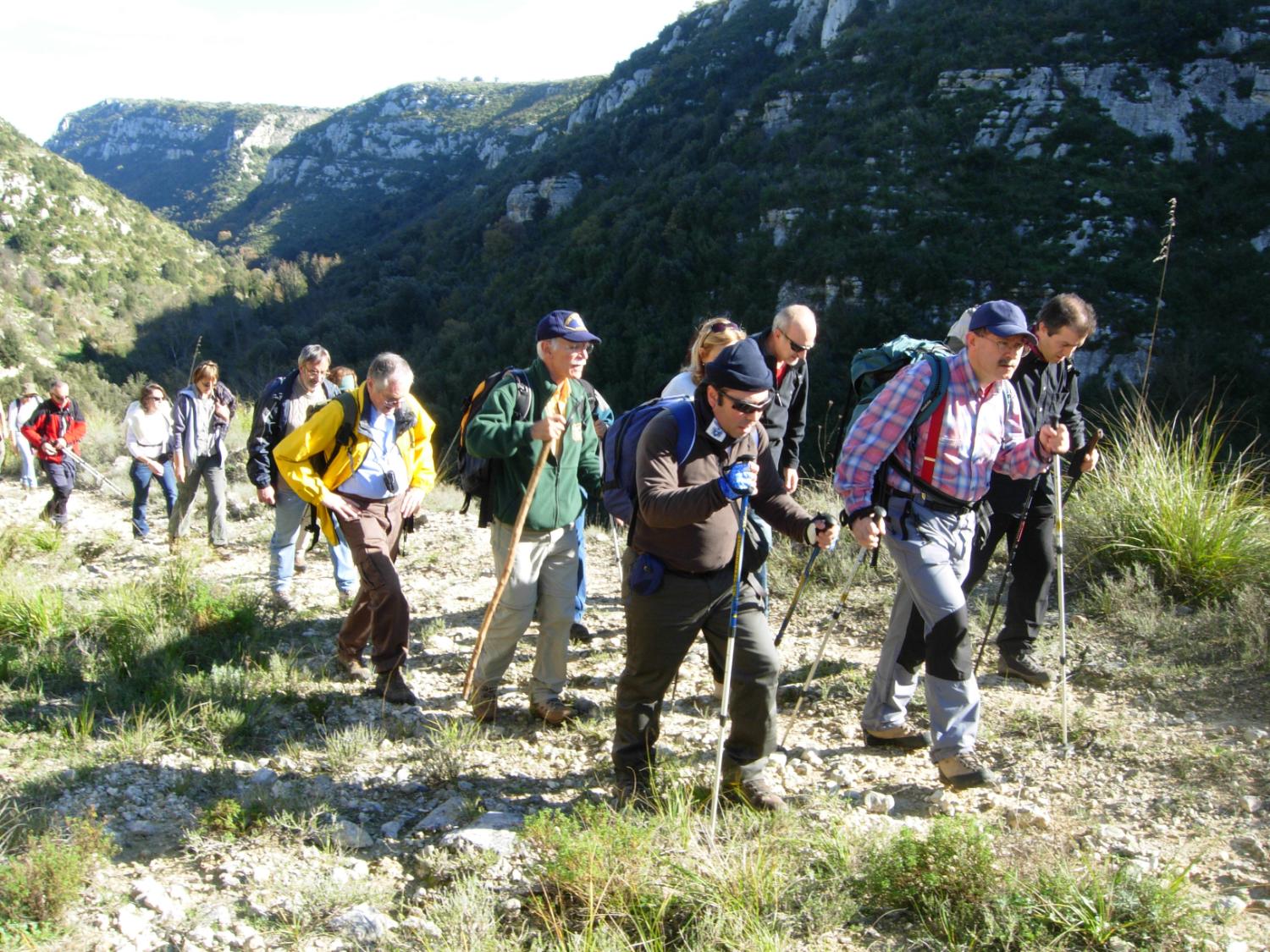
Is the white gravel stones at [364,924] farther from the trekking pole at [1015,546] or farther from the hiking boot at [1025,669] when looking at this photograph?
the hiking boot at [1025,669]

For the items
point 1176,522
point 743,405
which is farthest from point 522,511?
point 1176,522

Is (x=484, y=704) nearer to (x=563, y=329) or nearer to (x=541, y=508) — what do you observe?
(x=541, y=508)

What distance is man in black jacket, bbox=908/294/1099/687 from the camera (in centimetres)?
405

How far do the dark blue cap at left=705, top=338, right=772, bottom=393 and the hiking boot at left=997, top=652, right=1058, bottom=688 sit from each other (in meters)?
2.66

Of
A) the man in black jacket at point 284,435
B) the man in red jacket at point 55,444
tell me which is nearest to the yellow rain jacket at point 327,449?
the man in black jacket at point 284,435

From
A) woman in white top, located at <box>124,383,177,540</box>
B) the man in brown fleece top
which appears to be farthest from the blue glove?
woman in white top, located at <box>124,383,177,540</box>

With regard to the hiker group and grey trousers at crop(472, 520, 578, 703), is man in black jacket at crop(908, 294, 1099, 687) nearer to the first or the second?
the hiker group

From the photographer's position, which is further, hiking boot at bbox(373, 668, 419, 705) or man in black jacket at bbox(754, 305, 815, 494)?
hiking boot at bbox(373, 668, 419, 705)

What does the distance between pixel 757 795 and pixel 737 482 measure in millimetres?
1291

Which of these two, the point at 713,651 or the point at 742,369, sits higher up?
the point at 742,369

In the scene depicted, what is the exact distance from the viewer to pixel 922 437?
3307 mm

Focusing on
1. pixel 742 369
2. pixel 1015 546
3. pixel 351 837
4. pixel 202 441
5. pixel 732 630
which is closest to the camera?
pixel 742 369

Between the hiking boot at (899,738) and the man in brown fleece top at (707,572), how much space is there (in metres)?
0.85

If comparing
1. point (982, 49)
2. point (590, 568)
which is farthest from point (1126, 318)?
point (590, 568)
